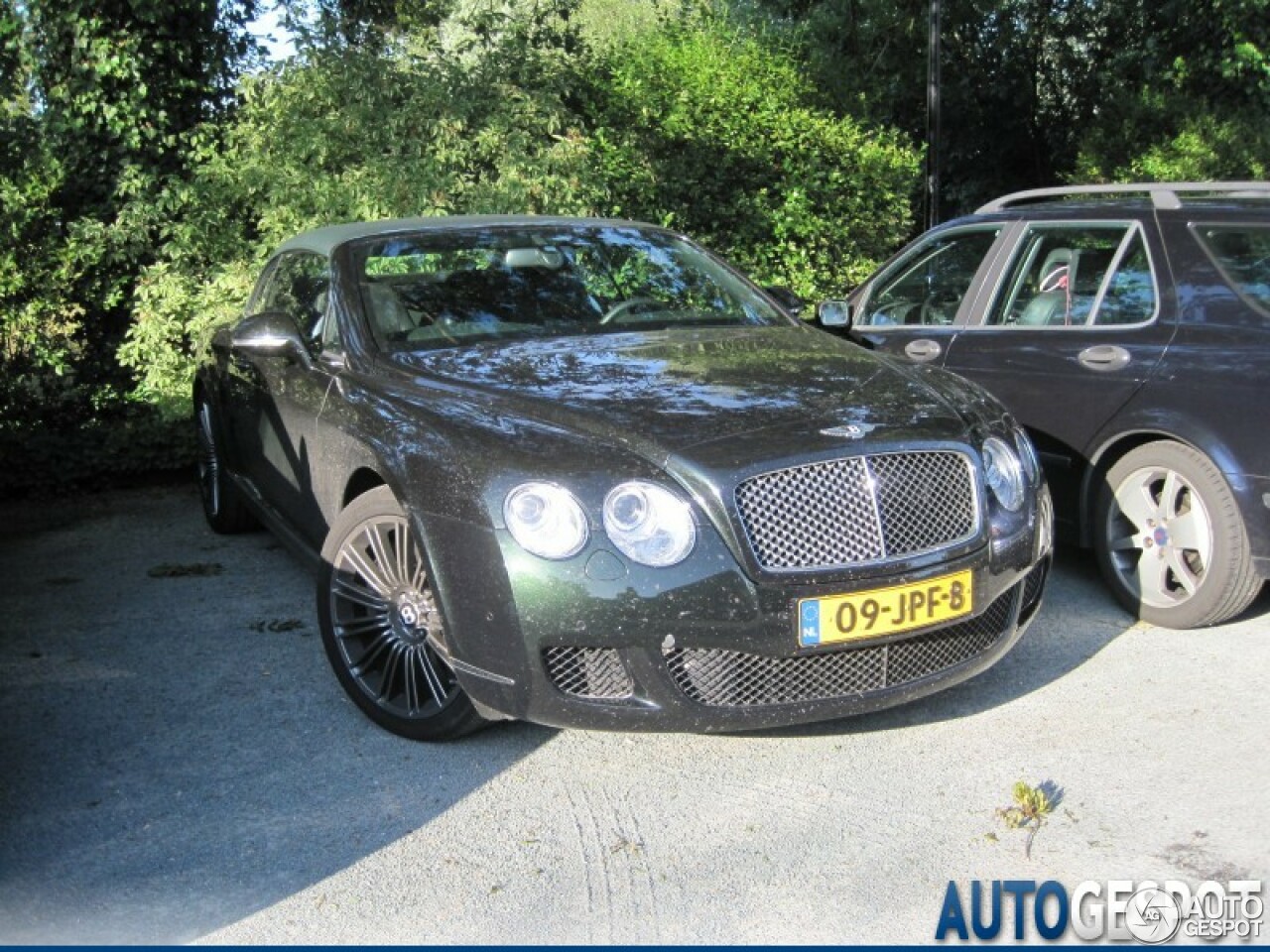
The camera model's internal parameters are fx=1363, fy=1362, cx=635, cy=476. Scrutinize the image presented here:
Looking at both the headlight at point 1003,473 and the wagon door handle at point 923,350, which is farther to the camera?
the wagon door handle at point 923,350

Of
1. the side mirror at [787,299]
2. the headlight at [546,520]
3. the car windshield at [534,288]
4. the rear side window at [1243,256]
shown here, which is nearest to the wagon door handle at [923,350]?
the side mirror at [787,299]

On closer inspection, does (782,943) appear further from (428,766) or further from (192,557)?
(192,557)

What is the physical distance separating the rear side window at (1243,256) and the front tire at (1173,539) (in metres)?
0.63

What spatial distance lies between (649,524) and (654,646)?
1.06 feet

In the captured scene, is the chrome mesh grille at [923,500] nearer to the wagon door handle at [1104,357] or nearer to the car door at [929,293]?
the wagon door handle at [1104,357]

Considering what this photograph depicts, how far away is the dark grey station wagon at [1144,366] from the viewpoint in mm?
4926

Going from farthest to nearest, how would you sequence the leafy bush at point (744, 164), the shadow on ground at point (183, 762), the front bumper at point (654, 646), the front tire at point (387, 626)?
1. the leafy bush at point (744, 164)
2. the front tire at point (387, 626)
3. the front bumper at point (654, 646)
4. the shadow on ground at point (183, 762)

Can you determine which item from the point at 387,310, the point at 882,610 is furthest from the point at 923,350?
the point at 882,610

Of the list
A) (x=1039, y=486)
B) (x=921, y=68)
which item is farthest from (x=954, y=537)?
(x=921, y=68)

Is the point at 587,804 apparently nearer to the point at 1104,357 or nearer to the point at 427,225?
the point at 427,225

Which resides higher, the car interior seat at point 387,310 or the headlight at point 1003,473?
the car interior seat at point 387,310

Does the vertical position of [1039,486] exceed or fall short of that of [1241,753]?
it exceeds it

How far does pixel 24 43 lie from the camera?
9.35 meters

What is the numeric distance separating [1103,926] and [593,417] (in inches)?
73.0
